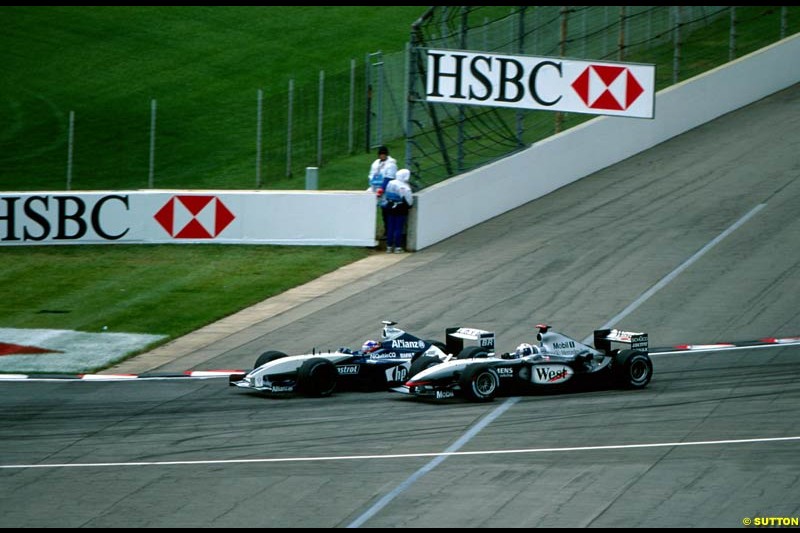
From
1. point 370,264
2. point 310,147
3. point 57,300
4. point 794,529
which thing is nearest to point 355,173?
point 310,147

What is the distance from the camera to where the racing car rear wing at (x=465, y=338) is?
1592 centimetres

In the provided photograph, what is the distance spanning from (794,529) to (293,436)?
220 inches

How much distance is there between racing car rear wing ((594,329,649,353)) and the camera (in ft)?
52.7

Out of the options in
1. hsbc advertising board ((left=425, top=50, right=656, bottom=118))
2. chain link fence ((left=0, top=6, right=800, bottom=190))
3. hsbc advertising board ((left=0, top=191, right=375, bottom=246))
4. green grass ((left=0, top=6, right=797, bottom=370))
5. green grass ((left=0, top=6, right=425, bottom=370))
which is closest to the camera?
green grass ((left=0, top=6, right=425, bottom=370))

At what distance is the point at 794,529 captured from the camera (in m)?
10.3

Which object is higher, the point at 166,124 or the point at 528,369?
the point at 166,124

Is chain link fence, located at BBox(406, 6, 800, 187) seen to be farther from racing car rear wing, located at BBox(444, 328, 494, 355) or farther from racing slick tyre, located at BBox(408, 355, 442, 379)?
racing slick tyre, located at BBox(408, 355, 442, 379)

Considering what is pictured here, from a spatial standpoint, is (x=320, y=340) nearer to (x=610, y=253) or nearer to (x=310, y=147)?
(x=610, y=253)

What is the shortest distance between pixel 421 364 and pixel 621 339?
2.59m

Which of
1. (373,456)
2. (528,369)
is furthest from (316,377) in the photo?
(373,456)

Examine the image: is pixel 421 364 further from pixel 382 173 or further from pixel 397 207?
pixel 382 173

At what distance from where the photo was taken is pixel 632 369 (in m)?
15.6

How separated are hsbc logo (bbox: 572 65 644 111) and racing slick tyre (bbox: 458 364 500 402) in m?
12.1

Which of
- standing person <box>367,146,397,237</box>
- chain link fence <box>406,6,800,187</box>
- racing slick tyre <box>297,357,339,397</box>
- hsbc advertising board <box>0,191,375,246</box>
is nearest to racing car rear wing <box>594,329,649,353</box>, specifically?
racing slick tyre <box>297,357,339,397</box>
